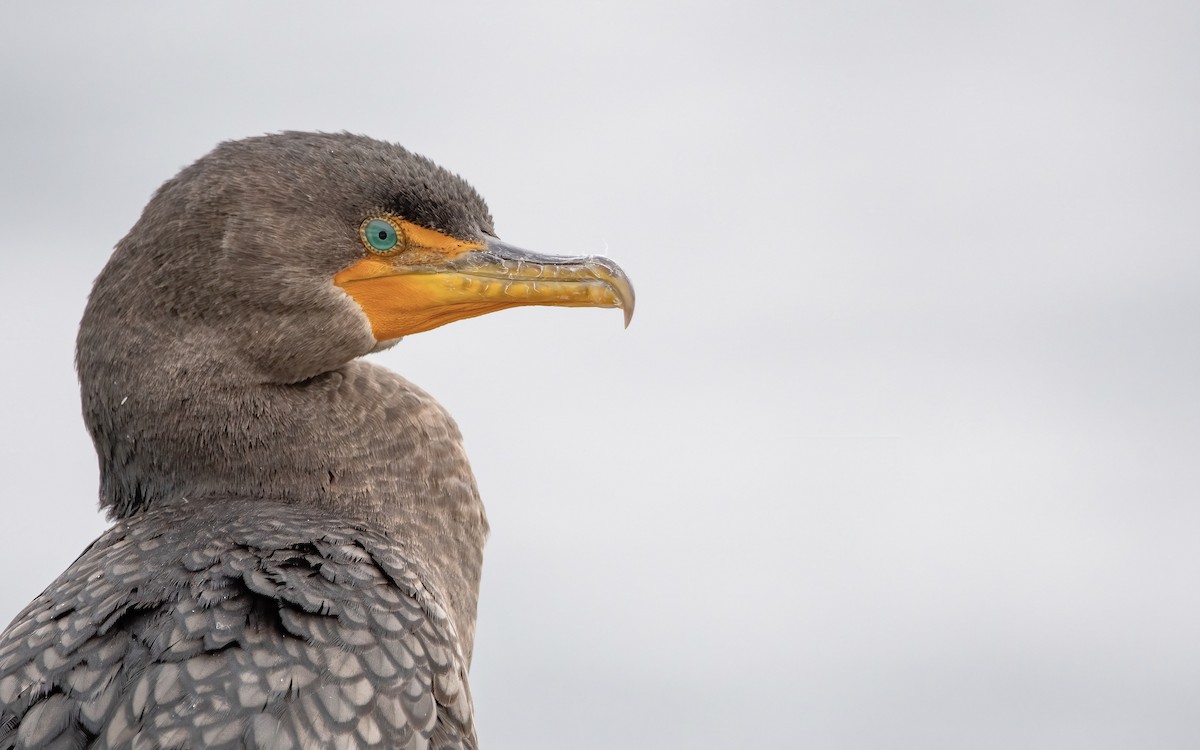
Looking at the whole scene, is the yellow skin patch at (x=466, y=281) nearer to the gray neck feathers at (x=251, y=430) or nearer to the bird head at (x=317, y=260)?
the bird head at (x=317, y=260)

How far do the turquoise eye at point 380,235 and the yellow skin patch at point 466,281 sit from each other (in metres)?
0.01

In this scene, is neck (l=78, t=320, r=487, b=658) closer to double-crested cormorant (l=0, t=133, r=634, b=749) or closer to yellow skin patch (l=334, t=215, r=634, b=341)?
double-crested cormorant (l=0, t=133, r=634, b=749)

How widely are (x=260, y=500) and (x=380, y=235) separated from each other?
0.86 metres

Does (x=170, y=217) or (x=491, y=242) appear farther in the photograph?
(x=491, y=242)

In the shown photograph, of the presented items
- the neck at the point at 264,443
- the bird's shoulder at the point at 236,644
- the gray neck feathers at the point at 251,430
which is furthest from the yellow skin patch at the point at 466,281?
the bird's shoulder at the point at 236,644

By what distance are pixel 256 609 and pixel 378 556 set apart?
1.35ft

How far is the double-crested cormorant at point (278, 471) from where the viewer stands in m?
3.77

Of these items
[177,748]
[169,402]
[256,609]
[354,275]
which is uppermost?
[354,275]

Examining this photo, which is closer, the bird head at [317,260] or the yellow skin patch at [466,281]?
the bird head at [317,260]

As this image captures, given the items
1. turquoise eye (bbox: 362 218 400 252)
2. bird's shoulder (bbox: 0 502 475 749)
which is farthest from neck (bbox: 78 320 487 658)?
turquoise eye (bbox: 362 218 400 252)

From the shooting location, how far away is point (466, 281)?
457 centimetres

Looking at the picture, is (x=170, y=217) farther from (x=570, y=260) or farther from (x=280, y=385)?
(x=570, y=260)

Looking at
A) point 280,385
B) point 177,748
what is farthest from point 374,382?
point 177,748

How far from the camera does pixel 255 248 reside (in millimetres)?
4266
